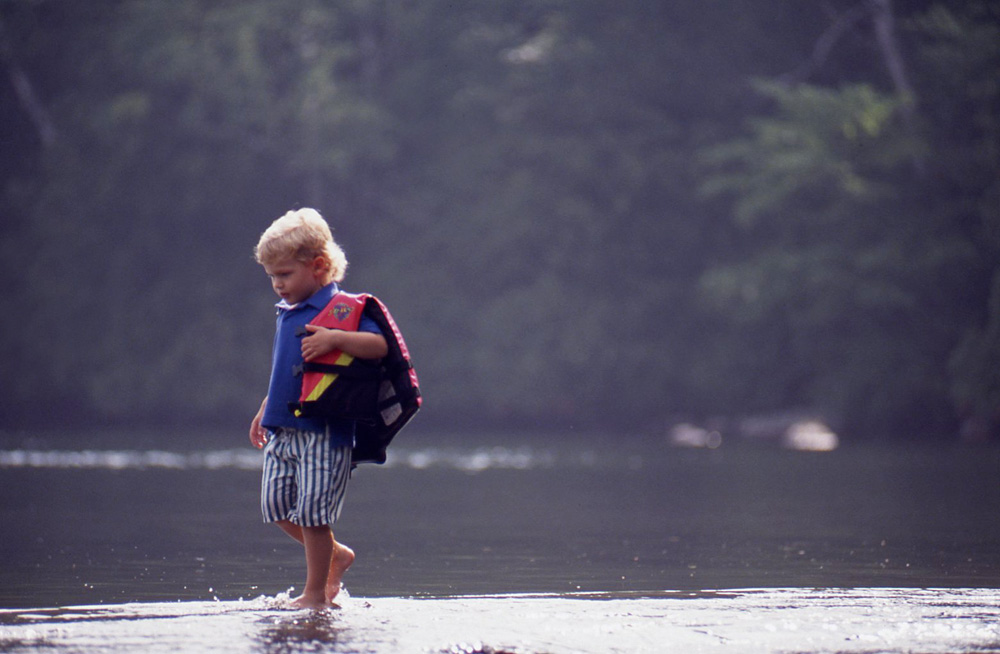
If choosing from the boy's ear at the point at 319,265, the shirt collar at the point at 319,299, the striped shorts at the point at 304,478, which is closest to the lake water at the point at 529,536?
the striped shorts at the point at 304,478

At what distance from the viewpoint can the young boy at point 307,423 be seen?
4.81 m

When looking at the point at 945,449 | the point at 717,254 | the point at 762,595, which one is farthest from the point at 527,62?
the point at 762,595

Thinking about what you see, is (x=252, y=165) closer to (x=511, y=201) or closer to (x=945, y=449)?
(x=511, y=201)

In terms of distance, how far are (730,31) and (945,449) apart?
12914mm

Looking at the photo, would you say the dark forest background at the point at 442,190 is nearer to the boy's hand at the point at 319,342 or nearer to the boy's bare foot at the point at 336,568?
the boy's bare foot at the point at 336,568

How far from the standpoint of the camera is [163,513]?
9203mm

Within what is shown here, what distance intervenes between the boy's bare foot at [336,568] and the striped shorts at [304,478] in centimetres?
20

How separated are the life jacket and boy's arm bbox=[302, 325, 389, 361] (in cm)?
4

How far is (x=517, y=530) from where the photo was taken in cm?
805

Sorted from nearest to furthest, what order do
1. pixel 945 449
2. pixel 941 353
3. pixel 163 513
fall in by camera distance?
pixel 163 513, pixel 945 449, pixel 941 353

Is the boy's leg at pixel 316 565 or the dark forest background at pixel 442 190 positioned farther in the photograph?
the dark forest background at pixel 442 190

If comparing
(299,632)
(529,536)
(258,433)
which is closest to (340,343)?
(258,433)

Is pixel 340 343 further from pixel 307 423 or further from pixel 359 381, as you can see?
pixel 307 423

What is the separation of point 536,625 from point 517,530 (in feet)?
12.5
